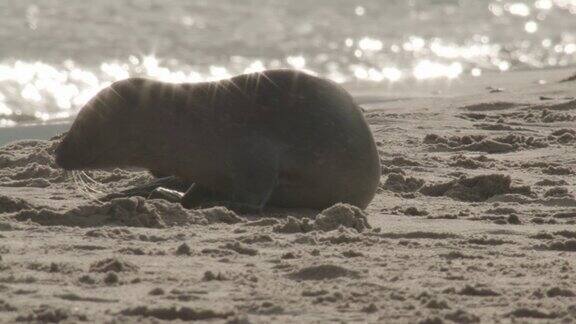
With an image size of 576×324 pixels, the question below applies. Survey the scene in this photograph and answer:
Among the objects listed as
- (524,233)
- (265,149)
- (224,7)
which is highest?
(224,7)

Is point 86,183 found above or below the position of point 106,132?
below

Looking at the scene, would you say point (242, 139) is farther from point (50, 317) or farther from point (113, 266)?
point (50, 317)

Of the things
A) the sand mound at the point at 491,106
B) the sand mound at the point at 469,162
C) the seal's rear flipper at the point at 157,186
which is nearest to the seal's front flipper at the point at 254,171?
the seal's rear flipper at the point at 157,186

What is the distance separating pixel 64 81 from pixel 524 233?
11.1 meters

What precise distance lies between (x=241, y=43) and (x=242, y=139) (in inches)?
621

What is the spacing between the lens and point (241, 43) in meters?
22.3

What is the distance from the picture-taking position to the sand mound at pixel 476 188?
7.14 meters

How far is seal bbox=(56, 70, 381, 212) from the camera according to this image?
21.8ft

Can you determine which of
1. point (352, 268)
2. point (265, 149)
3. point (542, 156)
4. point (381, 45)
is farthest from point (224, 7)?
point (352, 268)

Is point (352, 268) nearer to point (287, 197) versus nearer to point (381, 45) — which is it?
point (287, 197)

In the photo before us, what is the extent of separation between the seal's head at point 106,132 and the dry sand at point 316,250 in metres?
0.19

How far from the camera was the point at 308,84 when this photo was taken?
679 cm

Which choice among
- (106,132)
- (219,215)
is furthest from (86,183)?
(219,215)

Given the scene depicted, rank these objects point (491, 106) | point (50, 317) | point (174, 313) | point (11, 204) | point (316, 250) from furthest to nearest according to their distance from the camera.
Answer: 1. point (491, 106)
2. point (11, 204)
3. point (316, 250)
4. point (174, 313)
5. point (50, 317)
